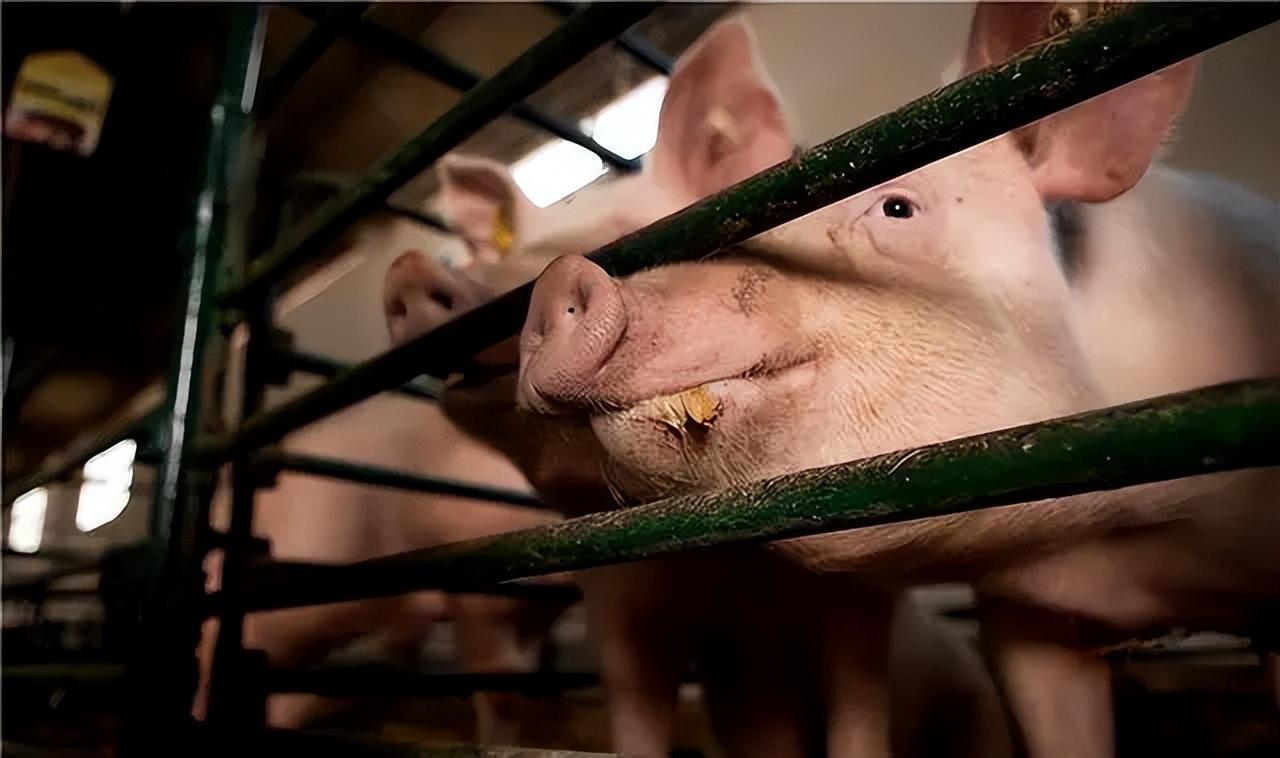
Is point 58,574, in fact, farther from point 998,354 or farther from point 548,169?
point 998,354

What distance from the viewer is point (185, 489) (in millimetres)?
1145

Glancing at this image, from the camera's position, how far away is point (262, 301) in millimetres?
1240

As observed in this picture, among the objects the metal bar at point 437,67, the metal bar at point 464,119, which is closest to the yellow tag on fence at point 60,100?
the metal bar at point 437,67

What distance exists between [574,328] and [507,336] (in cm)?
12

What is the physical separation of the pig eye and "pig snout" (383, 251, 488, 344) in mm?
350

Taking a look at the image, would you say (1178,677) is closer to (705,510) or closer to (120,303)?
(705,510)

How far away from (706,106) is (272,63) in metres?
1.69

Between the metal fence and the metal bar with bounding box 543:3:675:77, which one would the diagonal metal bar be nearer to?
the metal fence

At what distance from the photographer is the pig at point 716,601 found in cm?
95

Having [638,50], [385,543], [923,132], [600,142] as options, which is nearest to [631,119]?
[600,142]

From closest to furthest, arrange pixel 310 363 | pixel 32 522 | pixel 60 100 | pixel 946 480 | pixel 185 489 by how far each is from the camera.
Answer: pixel 946 480
pixel 185 489
pixel 310 363
pixel 60 100
pixel 32 522

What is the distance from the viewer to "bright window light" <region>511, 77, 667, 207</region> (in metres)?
2.14

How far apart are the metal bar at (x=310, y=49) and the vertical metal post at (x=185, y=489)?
0.08ft

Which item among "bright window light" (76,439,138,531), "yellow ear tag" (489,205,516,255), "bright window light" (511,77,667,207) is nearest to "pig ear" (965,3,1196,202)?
"yellow ear tag" (489,205,516,255)
